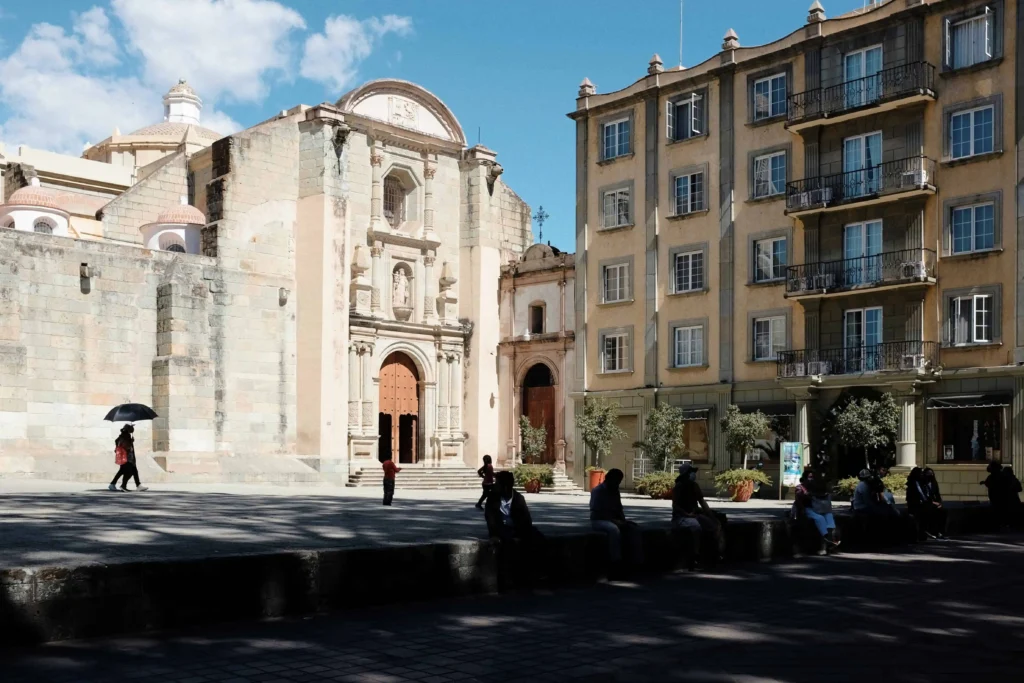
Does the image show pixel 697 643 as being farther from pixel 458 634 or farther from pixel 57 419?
pixel 57 419

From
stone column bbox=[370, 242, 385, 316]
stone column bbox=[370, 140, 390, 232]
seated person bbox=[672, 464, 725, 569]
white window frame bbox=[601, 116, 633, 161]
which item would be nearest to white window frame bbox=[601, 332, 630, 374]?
white window frame bbox=[601, 116, 633, 161]

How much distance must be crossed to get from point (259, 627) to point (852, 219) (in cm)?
2783

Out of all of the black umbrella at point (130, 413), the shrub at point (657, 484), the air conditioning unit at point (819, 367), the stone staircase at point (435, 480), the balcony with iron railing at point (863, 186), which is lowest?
the stone staircase at point (435, 480)

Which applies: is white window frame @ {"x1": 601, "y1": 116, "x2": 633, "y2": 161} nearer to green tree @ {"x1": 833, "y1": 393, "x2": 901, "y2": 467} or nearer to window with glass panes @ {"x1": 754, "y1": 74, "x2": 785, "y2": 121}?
window with glass panes @ {"x1": 754, "y1": 74, "x2": 785, "y2": 121}

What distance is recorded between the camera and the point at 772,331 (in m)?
35.9

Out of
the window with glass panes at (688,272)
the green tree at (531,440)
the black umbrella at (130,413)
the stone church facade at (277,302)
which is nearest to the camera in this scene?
the black umbrella at (130,413)

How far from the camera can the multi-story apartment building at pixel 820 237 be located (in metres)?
31.5

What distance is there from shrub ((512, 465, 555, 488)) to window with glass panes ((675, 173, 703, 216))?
9.25 meters

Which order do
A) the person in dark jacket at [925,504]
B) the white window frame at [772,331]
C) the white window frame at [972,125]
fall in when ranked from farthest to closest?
1. the white window frame at [772,331]
2. the white window frame at [972,125]
3. the person in dark jacket at [925,504]

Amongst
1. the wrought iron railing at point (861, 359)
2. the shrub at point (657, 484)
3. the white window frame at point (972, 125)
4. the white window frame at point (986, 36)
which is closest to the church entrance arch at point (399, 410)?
the shrub at point (657, 484)

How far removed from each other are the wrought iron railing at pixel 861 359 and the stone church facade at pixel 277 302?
46.9ft

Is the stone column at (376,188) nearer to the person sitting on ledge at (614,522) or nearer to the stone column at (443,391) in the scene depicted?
the stone column at (443,391)

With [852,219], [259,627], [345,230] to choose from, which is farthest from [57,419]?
[259,627]

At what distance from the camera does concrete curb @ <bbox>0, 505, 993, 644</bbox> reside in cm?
843
